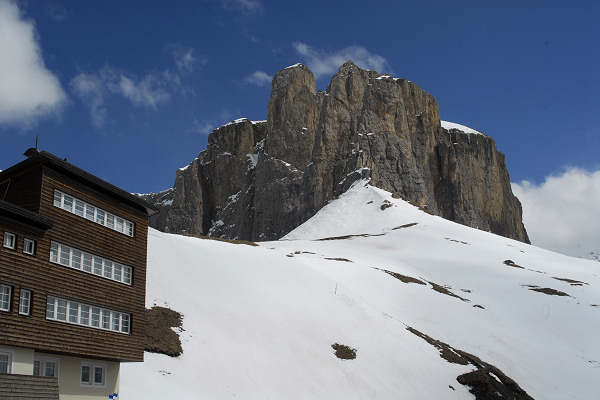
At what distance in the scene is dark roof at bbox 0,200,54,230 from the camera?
72.4ft

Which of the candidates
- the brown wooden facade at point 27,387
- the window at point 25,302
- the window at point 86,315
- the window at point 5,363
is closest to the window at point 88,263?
the window at point 86,315

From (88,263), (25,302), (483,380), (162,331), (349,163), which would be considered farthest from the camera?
(349,163)

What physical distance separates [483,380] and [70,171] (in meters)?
26.7

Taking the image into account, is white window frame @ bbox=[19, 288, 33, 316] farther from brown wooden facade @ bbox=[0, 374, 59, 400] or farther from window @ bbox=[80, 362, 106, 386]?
window @ bbox=[80, 362, 106, 386]

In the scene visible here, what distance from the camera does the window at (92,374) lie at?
25.2 metres

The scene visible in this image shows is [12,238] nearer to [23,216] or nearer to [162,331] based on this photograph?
[23,216]

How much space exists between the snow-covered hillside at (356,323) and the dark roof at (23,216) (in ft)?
25.9

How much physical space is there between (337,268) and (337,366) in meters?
21.1

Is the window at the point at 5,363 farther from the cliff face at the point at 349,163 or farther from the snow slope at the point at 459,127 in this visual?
the snow slope at the point at 459,127

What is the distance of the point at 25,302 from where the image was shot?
73.6ft

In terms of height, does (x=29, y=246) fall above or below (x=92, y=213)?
below

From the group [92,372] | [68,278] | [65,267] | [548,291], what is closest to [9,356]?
[68,278]

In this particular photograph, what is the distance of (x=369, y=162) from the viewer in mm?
132250

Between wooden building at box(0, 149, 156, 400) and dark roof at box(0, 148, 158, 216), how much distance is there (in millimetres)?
39
